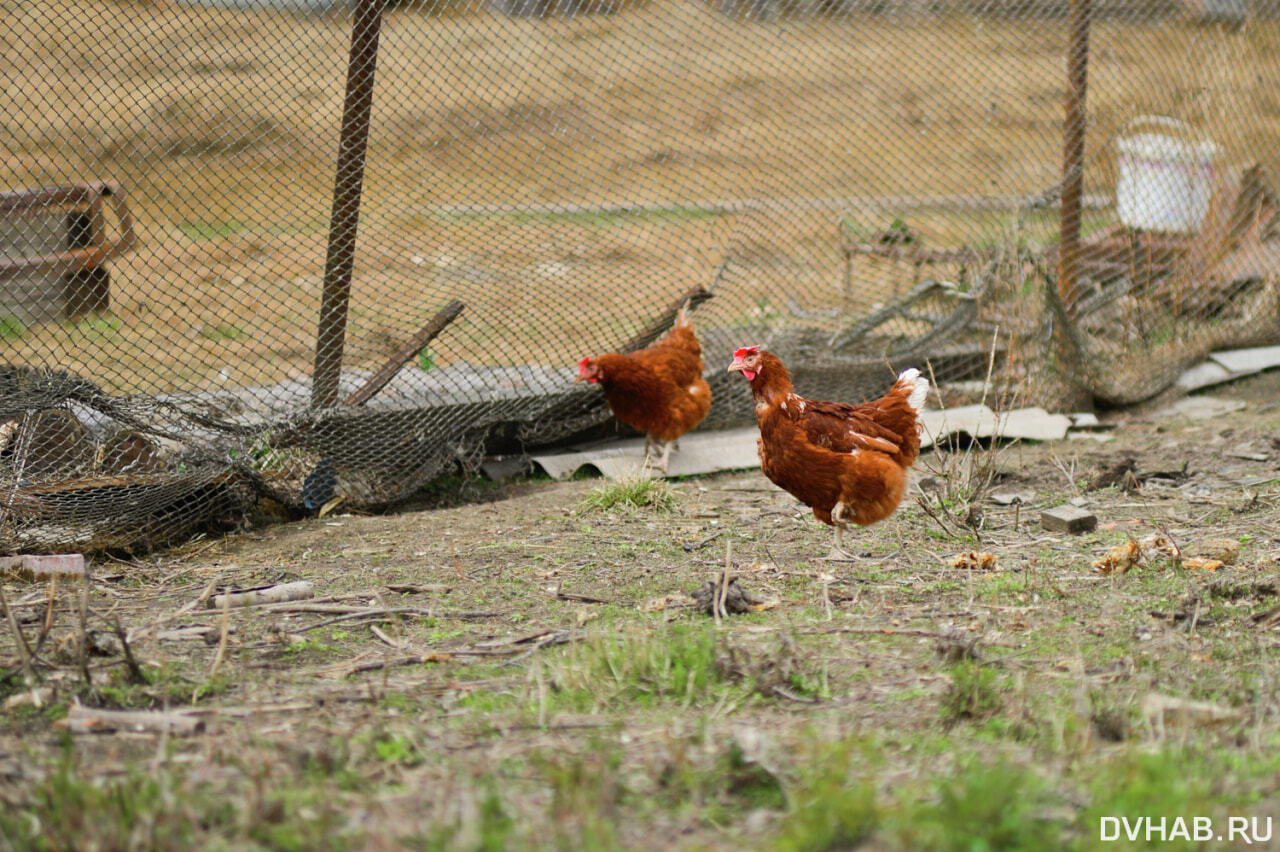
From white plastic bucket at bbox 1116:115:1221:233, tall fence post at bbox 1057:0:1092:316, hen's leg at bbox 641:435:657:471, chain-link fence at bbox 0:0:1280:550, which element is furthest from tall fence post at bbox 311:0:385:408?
white plastic bucket at bbox 1116:115:1221:233

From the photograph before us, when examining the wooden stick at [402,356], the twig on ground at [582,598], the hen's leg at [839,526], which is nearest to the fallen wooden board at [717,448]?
the wooden stick at [402,356]

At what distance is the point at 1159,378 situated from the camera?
21.7 ft

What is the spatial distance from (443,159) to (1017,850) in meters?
4.68

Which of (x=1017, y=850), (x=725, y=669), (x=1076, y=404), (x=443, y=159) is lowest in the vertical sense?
(x=1017, y=850)

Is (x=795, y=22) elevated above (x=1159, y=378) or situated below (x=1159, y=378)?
above

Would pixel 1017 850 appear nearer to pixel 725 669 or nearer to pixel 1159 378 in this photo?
pixel 725 669

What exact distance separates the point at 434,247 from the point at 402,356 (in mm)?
1770

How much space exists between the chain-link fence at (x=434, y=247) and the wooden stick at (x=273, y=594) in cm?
96

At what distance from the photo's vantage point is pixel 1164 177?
737cm

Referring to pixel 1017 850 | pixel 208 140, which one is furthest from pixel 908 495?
pixel 208 140

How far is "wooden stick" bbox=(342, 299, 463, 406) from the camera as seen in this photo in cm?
491

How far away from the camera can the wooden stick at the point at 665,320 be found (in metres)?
5.90

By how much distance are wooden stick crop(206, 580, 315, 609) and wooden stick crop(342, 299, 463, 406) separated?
157cm

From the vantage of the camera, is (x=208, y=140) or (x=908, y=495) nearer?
(x=908, y=495)
